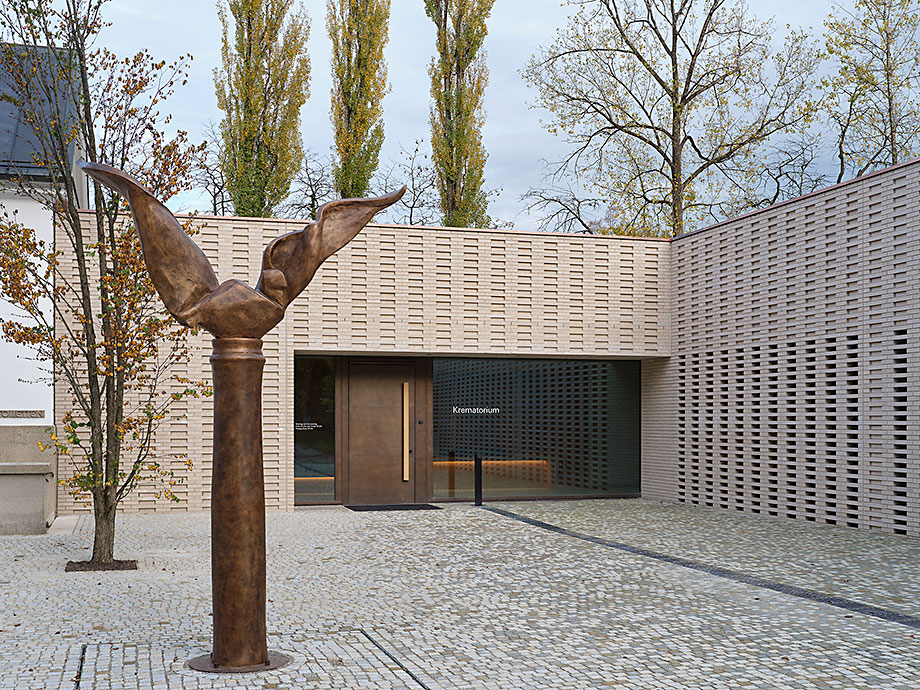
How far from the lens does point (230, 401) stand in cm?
568

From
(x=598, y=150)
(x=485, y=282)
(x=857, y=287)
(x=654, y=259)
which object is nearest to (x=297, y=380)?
(x=485, y=282)

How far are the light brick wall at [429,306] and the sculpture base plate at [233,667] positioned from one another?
28.1 ft

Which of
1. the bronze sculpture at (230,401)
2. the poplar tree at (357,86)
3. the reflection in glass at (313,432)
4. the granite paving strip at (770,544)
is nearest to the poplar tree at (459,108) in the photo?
the poplar tree at (357,86)

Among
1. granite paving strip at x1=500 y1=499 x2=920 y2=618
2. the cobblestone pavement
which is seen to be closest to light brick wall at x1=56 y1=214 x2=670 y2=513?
the cobblestone pavement

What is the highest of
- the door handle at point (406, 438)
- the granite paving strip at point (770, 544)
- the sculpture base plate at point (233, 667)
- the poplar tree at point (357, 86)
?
the poplar tree at point (357, 86)

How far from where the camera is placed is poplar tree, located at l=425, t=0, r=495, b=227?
24297mm

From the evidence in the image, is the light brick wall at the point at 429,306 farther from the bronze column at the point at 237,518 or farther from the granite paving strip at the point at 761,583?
the bronze column at the point at 237,518

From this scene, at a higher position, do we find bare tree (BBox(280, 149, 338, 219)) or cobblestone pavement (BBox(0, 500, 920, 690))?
bare tree (BBox(280, 149, 338, 219))

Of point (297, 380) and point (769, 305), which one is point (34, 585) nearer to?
point (297, 380)

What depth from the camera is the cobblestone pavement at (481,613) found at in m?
5.60

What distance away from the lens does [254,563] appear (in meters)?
5.67

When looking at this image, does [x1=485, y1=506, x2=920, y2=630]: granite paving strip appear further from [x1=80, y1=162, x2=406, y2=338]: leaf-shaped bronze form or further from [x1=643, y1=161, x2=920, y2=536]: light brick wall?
[x1=80, y1=162, x2=406, y2=338]: leaf-shaped bronze form

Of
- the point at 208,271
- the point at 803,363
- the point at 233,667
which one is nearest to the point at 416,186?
the point at 803,363

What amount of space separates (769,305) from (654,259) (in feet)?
8.84
